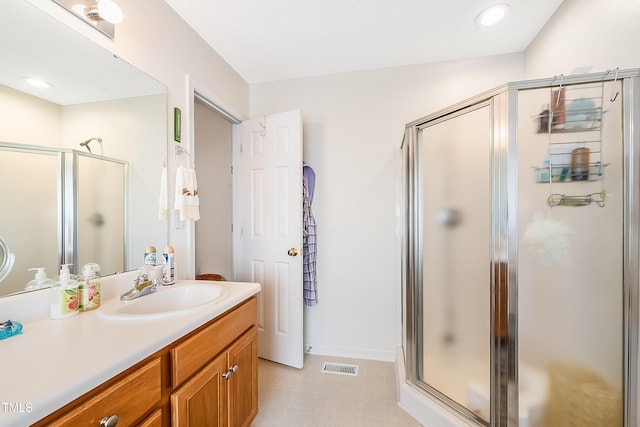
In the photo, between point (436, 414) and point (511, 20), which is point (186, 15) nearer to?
point (511, 20)

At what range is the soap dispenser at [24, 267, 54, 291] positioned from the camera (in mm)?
877

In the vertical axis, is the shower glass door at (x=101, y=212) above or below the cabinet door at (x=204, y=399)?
above

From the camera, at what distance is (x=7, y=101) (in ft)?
2.66

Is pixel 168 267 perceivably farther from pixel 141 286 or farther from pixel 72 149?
pixel 72 149

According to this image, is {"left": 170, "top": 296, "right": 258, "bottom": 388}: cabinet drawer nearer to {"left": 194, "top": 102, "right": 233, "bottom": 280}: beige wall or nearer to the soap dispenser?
the soap dispenser

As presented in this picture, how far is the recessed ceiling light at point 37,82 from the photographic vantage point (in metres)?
0.87

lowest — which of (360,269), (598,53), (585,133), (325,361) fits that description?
(325,361)

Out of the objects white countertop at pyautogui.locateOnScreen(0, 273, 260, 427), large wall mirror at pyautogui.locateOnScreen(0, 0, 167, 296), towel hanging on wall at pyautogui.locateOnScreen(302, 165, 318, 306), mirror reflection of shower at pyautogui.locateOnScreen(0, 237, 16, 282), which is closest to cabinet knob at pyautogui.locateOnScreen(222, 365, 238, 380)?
white countertop at pyautogui.locateOnScreen(0, 273, 260, 427)

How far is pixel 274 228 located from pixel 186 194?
749 millimetres

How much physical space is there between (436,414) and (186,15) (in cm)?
269

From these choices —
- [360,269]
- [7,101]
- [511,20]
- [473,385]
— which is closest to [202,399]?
[7,101]

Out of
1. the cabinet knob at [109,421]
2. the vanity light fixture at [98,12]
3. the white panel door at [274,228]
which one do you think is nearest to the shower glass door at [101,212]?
the vanity light fixture at [98,12]

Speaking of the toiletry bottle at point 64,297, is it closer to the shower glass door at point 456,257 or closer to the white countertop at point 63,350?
the white countertop at point 63,350

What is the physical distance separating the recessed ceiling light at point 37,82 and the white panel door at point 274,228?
1.28 m
